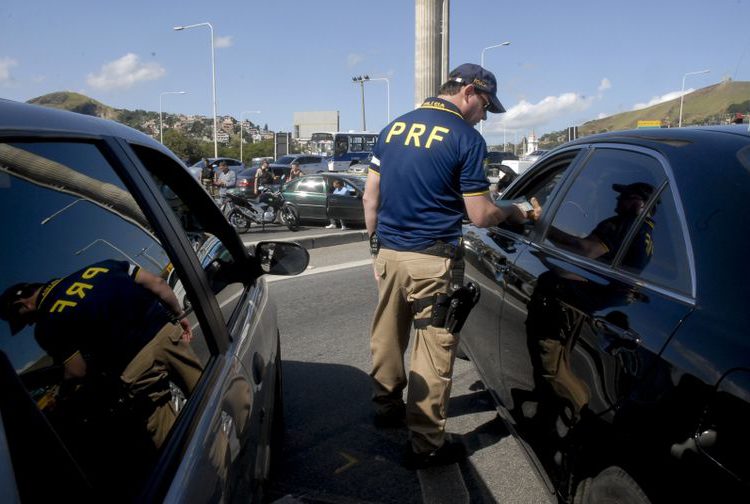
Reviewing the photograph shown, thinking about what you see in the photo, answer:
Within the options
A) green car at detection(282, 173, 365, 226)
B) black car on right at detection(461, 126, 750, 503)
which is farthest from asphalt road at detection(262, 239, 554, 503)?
green car at detection(282, 173, 365, 226)

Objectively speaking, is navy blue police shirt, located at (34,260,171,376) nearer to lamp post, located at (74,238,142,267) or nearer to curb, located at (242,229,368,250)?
lamp post, located at (74,238,142,267)

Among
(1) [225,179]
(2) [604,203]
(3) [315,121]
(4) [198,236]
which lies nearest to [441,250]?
(2) [604,203]

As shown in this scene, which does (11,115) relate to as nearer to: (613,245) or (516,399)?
(613,245)

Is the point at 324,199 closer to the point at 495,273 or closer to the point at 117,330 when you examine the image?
the point at 495,273

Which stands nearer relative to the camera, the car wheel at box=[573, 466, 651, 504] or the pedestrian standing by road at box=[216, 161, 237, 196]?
the car wheel at box=[573, 466, 651, 504]

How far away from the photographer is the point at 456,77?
10.8 ft

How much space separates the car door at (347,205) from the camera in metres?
16.3

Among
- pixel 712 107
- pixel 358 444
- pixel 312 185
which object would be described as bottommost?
pixel 358 444

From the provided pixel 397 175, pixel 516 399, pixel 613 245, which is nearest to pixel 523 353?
pixel 516 399

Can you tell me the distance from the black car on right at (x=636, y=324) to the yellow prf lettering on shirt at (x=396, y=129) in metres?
0.80

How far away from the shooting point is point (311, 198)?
17.0 metres

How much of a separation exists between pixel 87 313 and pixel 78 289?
0.17ft

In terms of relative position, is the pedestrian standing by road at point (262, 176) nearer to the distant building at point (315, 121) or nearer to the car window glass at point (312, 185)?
the car window glass at point (312, 185)

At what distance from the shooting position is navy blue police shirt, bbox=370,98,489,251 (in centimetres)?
308
